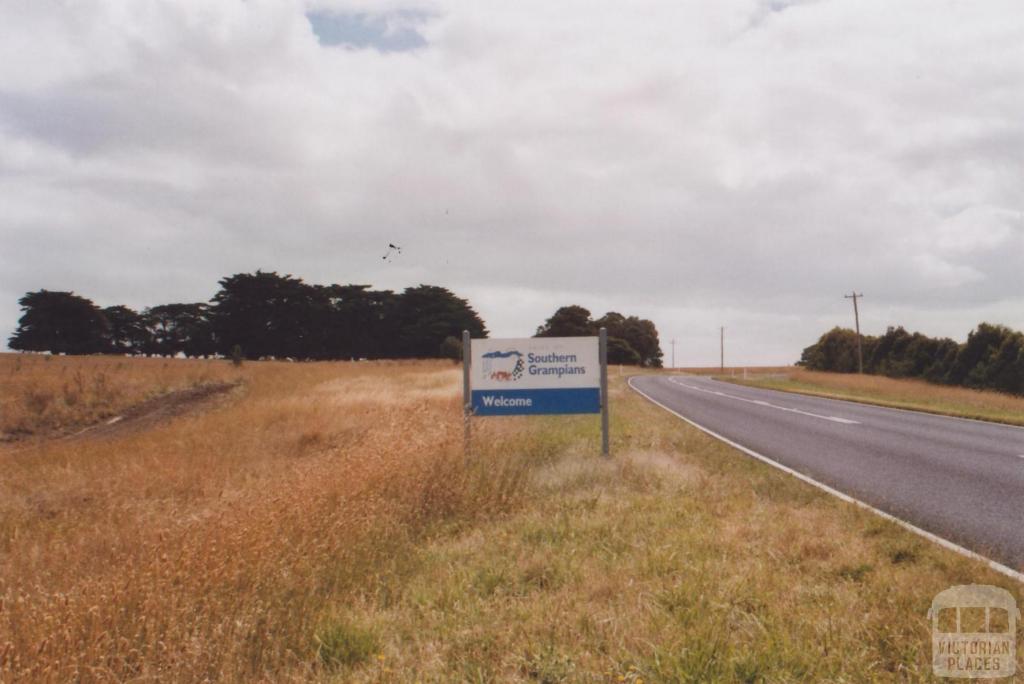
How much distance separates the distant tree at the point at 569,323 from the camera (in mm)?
88438

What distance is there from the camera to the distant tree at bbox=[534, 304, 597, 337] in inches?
3482

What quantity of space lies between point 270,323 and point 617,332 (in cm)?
5568

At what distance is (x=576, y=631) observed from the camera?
3863mm

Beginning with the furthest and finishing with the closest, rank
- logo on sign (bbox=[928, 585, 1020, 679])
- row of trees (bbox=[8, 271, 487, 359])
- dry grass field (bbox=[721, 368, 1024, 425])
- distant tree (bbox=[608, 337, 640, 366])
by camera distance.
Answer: distant tree (bbox=[608, 337, 640, 366]) < row of trees (bbox=[8, 271, 487, 359]) < dry grass field (bbox=[721, 368, 1024, 425]) < logo on sign (bbox=[928, 585, 1020, 679])

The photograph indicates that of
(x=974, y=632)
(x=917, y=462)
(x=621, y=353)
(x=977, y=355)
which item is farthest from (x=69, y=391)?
(x=621, y=353)

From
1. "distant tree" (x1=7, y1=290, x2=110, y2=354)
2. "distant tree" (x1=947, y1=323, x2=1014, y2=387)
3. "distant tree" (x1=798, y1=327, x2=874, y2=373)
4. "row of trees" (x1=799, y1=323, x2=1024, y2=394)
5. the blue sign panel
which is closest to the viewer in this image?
the blue sign panel

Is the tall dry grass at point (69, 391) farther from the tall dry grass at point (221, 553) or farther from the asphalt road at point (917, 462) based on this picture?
the asphalt road at point (917, 462)

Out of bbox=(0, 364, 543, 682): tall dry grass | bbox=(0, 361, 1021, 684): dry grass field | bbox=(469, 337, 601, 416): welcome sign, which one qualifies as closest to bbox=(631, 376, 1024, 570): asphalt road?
bbox=(0, 361, 1021, 684): dry grass field

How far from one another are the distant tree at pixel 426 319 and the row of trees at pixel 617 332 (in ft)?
57.1

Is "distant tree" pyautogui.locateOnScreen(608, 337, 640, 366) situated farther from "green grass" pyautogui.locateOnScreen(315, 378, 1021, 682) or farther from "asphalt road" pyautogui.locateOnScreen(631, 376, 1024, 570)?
"green grass" pyautogui.locateOnScreen(315, 378, 1021, 682)

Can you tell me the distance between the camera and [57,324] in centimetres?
5191

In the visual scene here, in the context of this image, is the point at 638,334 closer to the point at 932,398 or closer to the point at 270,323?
the point at 270,323

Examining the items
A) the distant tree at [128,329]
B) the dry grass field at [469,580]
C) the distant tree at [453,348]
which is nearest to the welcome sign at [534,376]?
the dry grass field at [469,580]

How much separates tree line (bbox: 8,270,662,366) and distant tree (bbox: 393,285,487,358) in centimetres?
10
